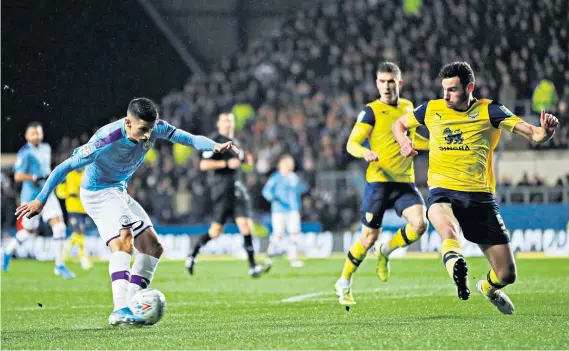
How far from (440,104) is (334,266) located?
9.72 m

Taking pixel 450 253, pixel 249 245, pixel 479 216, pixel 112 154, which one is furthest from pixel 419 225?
pixel 249 245

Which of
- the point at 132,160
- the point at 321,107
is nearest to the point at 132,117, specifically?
the point at 132,160

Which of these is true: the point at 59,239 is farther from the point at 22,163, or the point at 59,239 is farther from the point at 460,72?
the point at 460,72

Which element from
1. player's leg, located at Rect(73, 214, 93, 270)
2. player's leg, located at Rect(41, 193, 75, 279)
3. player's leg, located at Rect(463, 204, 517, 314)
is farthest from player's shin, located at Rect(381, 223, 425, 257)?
player's leg, located at Rect(73, 214, 93, 270)

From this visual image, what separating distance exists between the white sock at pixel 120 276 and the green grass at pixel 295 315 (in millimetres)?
284

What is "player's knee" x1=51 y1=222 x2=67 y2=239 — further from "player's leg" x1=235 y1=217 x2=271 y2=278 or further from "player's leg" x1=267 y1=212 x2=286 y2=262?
"player's leg" x1=267 y1=212 x2=286 y2=262

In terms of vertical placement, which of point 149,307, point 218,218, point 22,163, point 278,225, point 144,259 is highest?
point 22,163

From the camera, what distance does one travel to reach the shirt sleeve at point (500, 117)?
812 centimetres

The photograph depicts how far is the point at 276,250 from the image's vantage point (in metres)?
21.8

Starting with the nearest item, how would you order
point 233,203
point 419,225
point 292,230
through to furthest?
point 419,225 → point 233,203 → point 292,230

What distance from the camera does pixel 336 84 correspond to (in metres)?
29.0

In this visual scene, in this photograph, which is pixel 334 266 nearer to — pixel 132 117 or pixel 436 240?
pixel 436 240

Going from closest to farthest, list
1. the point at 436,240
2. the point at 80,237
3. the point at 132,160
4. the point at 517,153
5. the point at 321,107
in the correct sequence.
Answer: the point at 132,160, the point at 80,237, the point at 436,240, the point at 517,153, the point at 321,107

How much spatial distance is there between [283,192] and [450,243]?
12.4 metres
